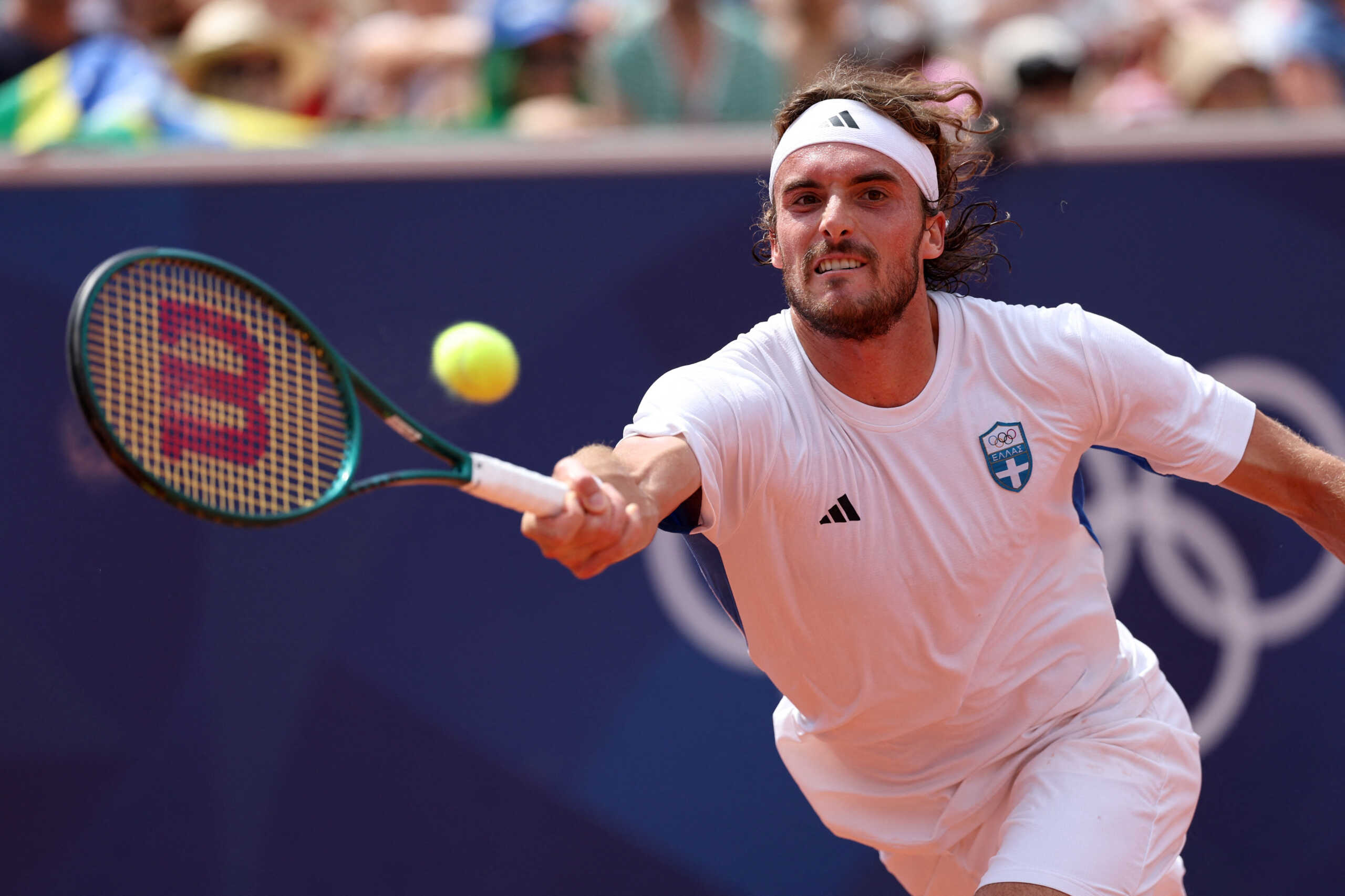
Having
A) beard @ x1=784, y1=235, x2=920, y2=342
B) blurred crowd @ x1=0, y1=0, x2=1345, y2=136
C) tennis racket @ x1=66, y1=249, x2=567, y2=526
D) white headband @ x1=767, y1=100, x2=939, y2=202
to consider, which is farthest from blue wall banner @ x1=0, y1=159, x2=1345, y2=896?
beard @ x1=784, y1=235, x2=920, y2=342

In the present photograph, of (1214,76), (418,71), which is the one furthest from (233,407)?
(1214,76)

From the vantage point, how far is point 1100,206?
14.5 feet

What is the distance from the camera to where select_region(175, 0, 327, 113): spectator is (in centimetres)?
505

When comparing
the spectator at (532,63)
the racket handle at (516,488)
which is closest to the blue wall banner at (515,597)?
the spectator at (532,63)

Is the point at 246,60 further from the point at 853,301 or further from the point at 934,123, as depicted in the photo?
the point at 853,301

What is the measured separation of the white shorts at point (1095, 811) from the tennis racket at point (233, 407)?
4.30 ft

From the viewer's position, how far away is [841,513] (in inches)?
115

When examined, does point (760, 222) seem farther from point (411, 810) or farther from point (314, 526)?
point (411, 810)

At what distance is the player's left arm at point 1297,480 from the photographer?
3102mm

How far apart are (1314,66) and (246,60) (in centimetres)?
401

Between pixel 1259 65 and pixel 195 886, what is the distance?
182 inches

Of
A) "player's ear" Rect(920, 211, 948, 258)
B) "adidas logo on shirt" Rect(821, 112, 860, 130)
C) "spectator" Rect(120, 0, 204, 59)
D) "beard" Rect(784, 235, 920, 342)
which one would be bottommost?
"beard" Rect(784, 235, 920, 342)

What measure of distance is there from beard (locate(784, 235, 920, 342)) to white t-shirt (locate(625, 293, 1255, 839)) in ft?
0.41

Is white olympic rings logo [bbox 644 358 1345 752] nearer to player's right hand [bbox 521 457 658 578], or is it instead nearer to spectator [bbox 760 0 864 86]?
spectator [bbox 760 0 864 86]
